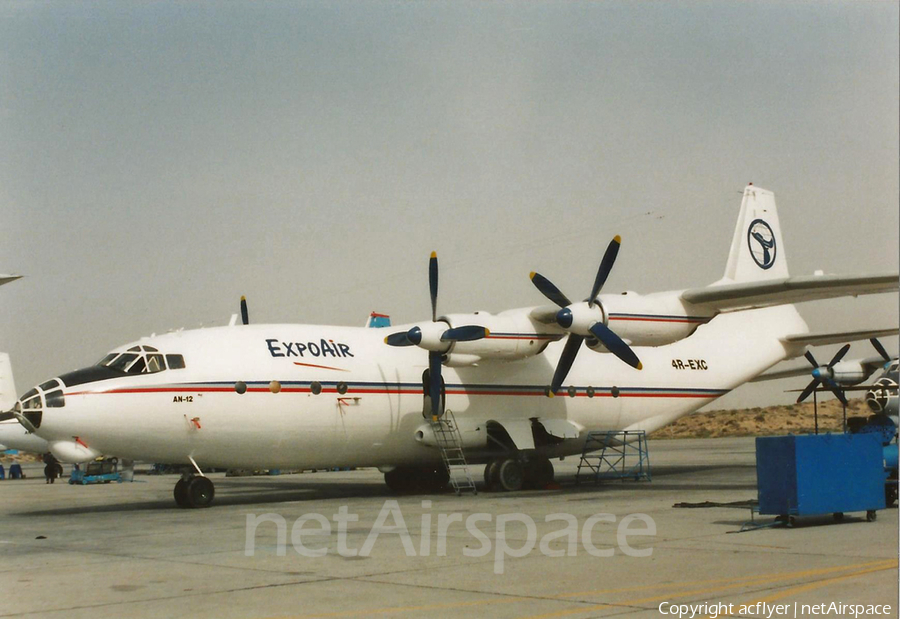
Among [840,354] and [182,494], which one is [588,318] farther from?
[840,354]

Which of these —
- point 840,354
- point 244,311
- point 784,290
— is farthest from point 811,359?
point 244,311

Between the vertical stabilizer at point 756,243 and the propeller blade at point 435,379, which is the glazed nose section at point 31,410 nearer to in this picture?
the propeller blade at point 435,379

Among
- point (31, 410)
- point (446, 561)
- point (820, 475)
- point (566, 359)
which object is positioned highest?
point (566, 359)

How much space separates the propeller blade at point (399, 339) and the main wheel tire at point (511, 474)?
4261 millimetres

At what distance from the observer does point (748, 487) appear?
22.6 metres

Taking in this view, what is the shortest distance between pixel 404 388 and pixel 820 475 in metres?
11.1

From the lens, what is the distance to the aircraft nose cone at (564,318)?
70.4 ft

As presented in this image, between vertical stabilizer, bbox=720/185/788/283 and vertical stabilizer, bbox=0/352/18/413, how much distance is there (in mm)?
33203

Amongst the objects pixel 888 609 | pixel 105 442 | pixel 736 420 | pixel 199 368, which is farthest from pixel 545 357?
pixel 736 420

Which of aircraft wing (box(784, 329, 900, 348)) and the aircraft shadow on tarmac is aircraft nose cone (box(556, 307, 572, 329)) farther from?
aircraft wing (box(784, 329, 900, 348))

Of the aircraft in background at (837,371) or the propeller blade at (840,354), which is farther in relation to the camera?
the propeller blade at (840,354)

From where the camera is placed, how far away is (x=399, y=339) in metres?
22.6

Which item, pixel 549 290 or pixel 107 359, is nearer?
pixel 107 359

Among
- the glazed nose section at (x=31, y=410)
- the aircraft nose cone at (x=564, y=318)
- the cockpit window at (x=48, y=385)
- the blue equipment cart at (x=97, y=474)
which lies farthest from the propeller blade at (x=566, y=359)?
the blue equipment cart at (x=97, y=474)
